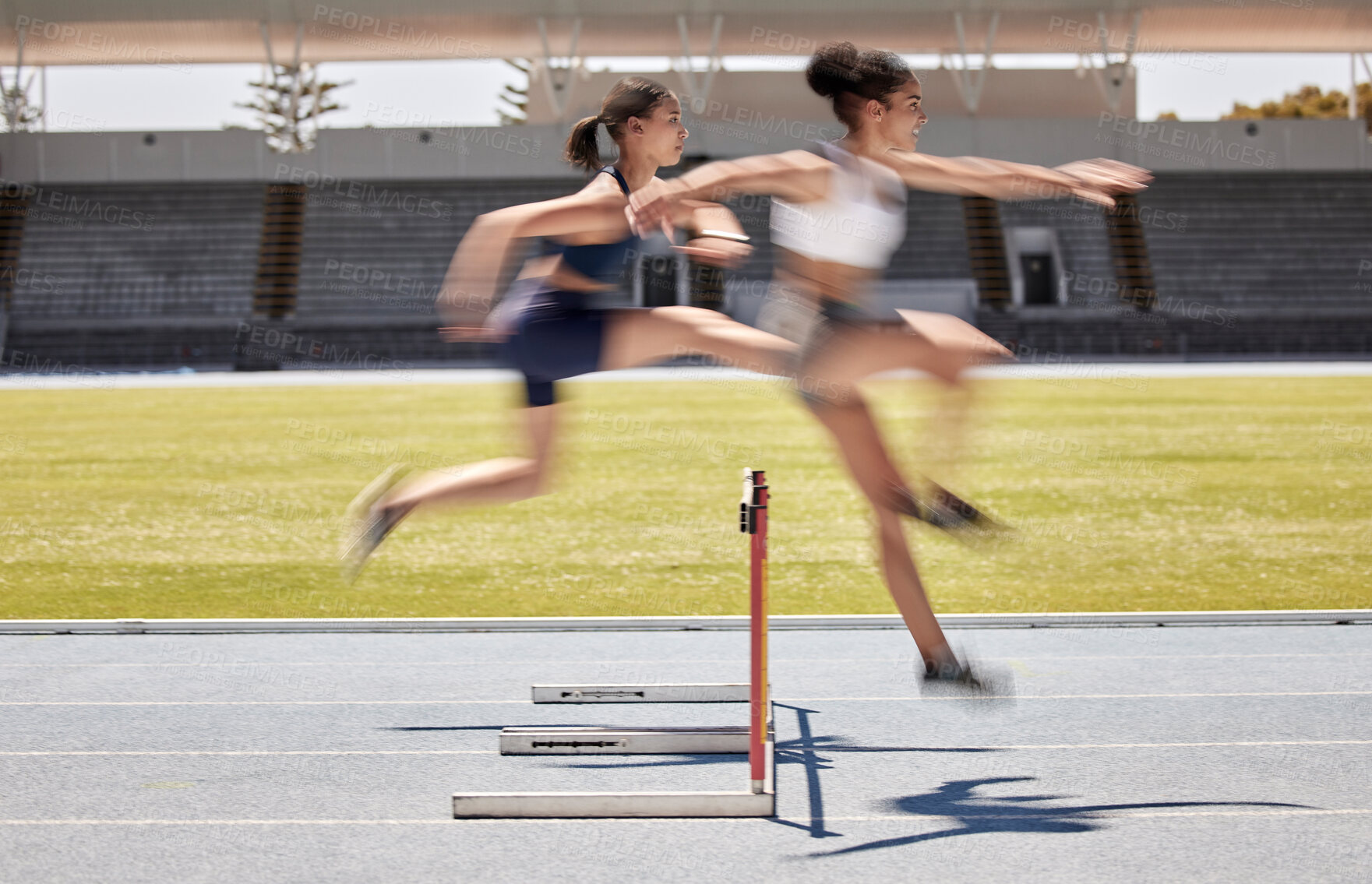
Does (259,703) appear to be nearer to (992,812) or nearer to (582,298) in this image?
(582,298)

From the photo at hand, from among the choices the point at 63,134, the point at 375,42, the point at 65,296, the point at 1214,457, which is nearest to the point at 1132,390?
the point at 1214,457

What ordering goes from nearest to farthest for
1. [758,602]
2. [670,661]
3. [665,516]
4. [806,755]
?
[758,602]
[806,755]
[670,661]
[665,516]

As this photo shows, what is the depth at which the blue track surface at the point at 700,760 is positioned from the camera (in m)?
3.51

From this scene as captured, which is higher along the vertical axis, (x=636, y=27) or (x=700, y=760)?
(x=636, y=27)

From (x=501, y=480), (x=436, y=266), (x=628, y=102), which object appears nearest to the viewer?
(x=628, y=102)

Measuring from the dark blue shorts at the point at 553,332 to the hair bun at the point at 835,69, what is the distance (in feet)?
3.08

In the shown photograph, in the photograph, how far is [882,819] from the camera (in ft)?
12.6

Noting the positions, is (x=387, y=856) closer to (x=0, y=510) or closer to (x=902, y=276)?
(x=0, y=510)

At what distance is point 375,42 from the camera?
33.7 m

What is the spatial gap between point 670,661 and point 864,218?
109 inches

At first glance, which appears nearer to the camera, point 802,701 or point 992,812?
point 992,812

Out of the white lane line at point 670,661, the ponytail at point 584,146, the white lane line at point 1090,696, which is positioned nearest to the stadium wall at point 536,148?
the white lane line at point 670,661

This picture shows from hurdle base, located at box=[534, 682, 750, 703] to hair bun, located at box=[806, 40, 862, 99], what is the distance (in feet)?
7.70

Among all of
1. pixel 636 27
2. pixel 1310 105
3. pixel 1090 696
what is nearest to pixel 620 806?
pixel 1090 696
